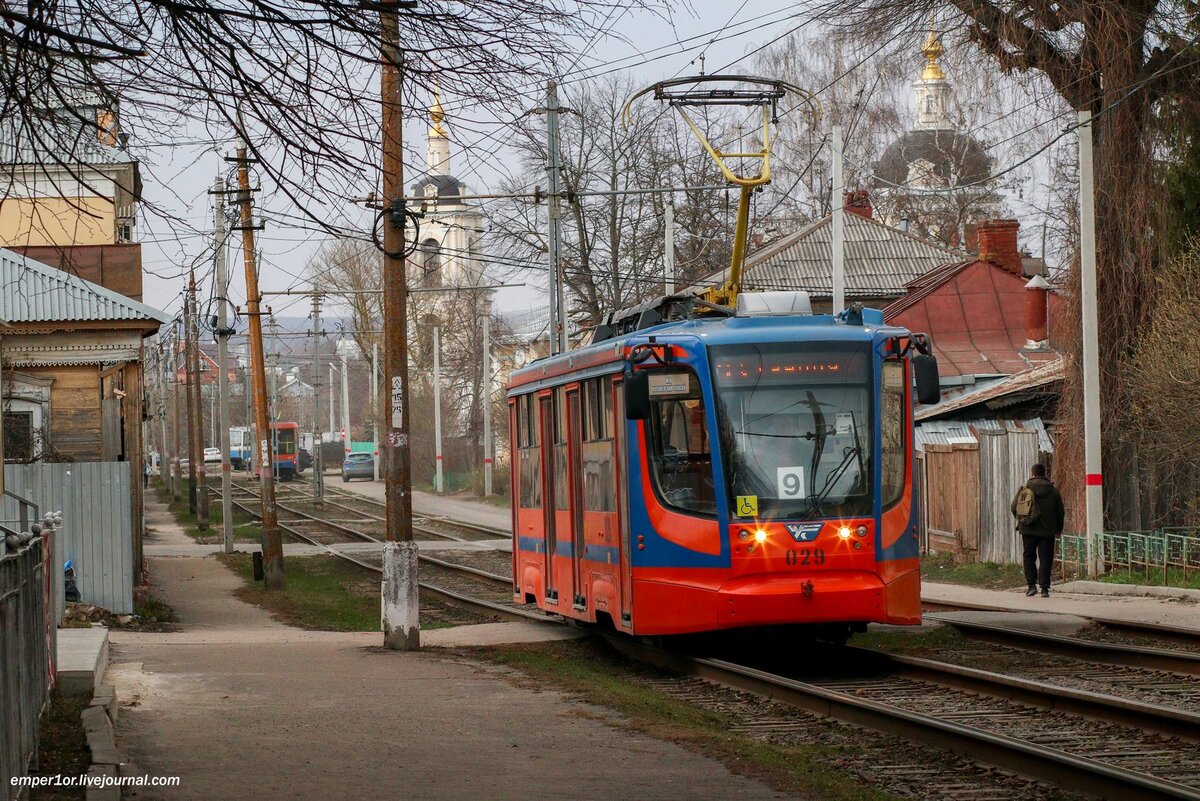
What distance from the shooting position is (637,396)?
1300 cm

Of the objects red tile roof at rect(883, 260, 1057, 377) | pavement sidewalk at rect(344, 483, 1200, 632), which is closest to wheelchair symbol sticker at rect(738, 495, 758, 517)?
pavement sidewalk at rect(344, 483, 1200, 632)

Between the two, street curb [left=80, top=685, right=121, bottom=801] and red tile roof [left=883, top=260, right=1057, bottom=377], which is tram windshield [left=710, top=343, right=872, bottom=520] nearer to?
street curb [left=80, top=685, right=121, bottom=801]

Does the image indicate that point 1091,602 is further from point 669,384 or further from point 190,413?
point 190,413

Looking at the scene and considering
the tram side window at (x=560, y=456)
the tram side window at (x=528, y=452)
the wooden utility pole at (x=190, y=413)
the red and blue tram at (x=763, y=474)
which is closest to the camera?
the red and blue tram at (x=763, y=474)

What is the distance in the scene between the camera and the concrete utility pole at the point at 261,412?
27000mm

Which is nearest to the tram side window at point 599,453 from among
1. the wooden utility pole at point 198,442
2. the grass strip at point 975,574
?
the grass strip at point 975,574

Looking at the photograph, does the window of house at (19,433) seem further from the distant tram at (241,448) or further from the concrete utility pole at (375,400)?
the distant tram at (241,448)

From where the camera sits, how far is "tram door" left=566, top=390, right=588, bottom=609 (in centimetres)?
1539

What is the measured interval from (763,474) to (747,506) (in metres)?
0.32

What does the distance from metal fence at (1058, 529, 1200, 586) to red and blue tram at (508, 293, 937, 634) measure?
9.06 meters

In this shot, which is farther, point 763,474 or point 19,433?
point 19,433

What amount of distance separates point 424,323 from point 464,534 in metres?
40.0

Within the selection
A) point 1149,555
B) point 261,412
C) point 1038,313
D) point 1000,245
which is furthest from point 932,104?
point 1149,555

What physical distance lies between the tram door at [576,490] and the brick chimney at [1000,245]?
29306 mm
